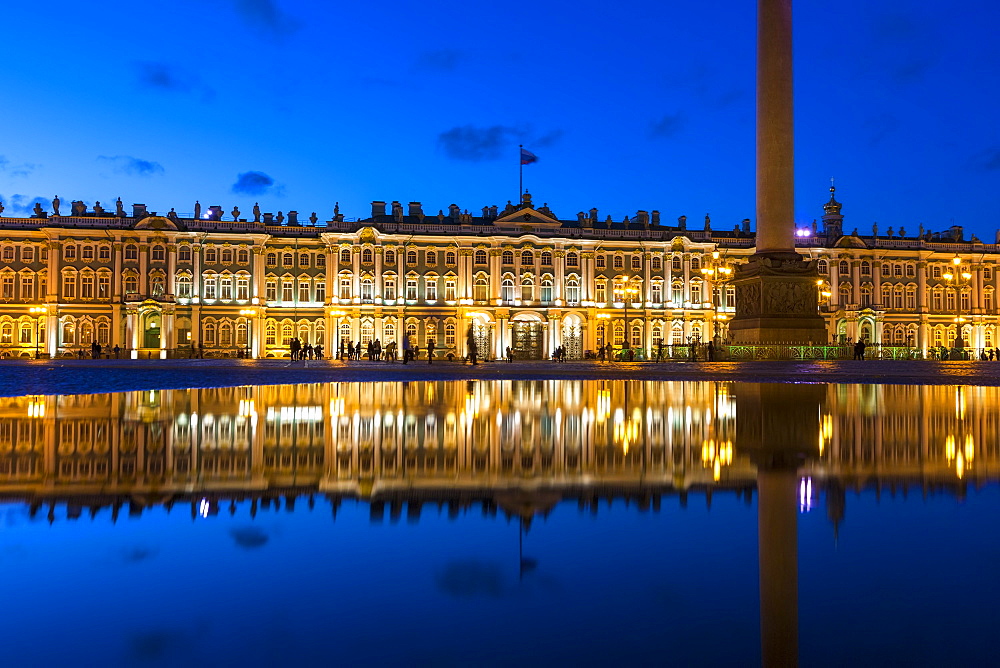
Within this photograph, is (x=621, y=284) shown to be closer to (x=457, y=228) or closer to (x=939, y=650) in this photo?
(x=457, y=228)

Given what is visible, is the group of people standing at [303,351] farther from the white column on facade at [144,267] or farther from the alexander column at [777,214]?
the alexander column at [777,214]

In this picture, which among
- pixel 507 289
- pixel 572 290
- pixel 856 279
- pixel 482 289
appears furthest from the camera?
pixel 856 279

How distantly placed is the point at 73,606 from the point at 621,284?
6962 cm

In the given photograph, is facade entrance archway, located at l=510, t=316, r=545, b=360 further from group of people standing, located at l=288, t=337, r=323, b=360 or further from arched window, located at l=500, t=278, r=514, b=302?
group of people standing, located at l=288, t=337, r=323, b=360

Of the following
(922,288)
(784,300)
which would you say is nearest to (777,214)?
(784,300)

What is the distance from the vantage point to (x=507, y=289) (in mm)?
70188

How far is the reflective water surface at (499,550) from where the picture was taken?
8.55ft

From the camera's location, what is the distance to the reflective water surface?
2605mm

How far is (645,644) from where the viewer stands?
2598 mm

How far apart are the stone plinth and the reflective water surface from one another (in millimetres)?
21706

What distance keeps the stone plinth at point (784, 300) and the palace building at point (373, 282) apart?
114ft

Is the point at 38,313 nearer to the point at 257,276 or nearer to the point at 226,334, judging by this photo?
the point at 226,334

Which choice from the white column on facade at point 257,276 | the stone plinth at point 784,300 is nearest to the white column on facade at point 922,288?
the stone plinth at point 784,300

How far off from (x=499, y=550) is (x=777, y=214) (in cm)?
2736
